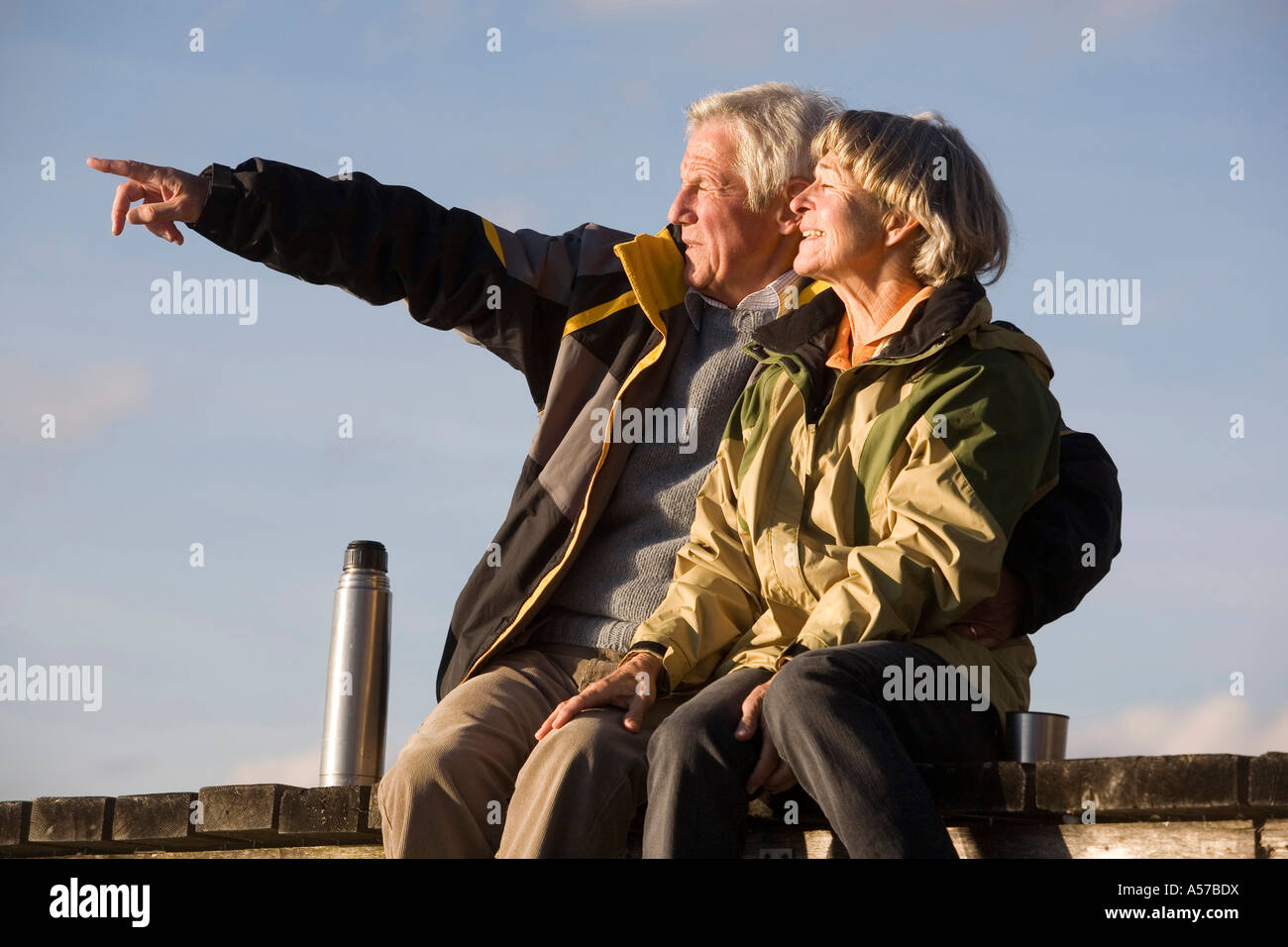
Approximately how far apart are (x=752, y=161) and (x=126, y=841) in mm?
2439

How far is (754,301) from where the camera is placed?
430cm

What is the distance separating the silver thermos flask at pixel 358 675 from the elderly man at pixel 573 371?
52 centimetres

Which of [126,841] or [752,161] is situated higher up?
[752,161]

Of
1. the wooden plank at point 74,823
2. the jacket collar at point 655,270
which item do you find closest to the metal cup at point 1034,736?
the jacket collar at point 655,270

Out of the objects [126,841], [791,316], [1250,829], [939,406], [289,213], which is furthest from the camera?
[289,213]

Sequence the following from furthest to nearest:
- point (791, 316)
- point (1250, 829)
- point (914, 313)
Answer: point (791, 316) < point (914, 313) < point (1250, 829)

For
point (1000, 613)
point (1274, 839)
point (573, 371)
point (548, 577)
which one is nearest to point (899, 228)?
point (1000, 613)

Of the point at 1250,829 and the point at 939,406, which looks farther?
the point at 939,406

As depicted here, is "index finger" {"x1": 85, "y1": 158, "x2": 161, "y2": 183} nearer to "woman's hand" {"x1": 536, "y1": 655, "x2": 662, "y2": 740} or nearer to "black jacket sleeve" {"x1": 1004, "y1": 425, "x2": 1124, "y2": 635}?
"woman's hand" {"x1": 536, "y1": 655, "x2": 662, "y2": 740}

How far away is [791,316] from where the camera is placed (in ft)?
12.7

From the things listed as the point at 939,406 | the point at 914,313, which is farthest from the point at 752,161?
the point at 939,406

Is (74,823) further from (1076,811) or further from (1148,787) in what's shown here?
(1148,787)

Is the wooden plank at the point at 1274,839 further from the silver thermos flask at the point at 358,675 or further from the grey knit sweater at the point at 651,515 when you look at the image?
the silver thermos flask at the point at 358,675
